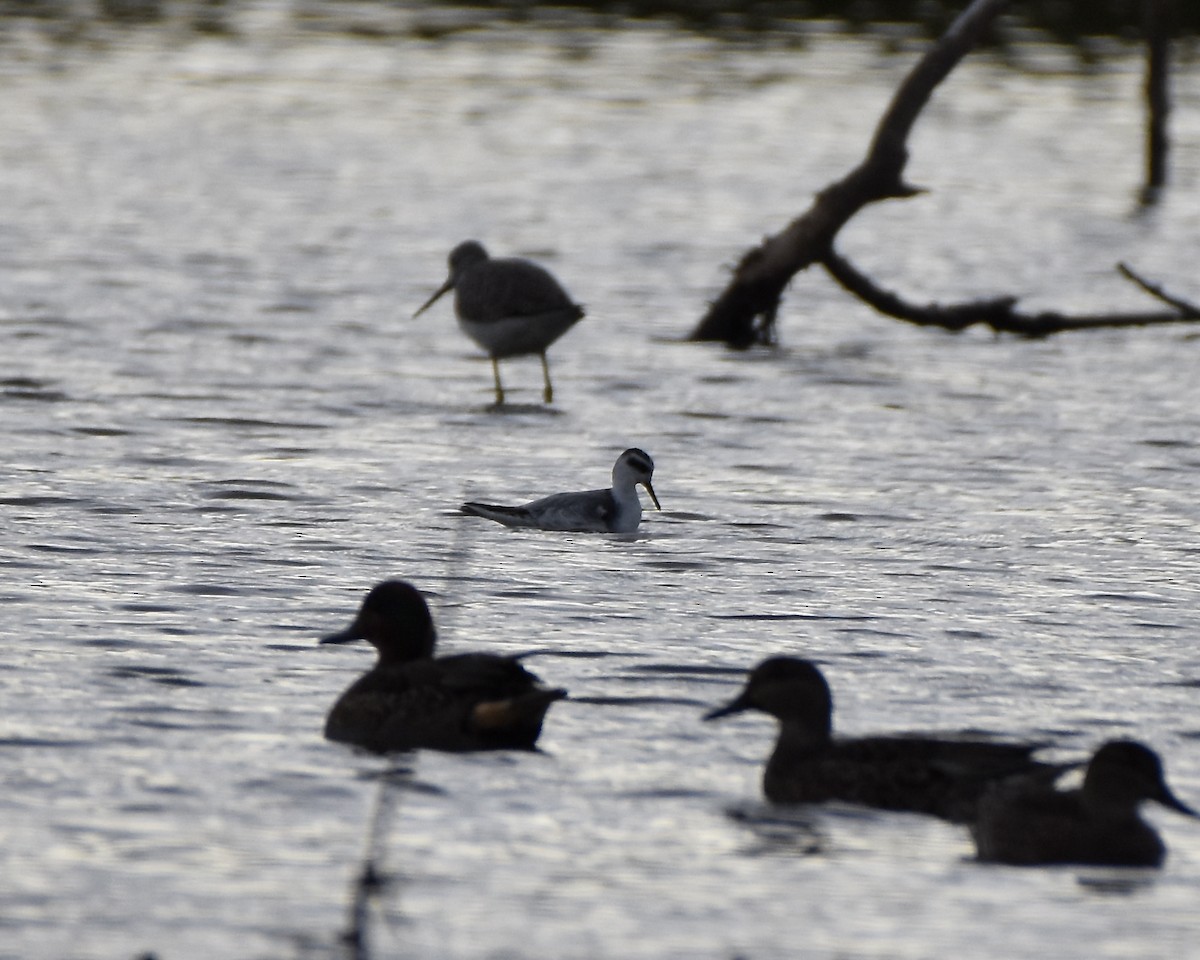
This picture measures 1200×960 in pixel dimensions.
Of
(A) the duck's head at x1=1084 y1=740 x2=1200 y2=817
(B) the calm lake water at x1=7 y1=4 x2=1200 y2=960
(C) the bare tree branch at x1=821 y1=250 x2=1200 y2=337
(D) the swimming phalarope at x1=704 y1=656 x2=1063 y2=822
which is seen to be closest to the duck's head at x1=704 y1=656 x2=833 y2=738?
(D) the swimming phalarope at x1=704 y1=656 x2=1063 y2=822

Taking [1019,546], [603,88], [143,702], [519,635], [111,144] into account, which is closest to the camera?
[143,702]

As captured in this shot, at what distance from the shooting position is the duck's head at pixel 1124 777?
25.3ft

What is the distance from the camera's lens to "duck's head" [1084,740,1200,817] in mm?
7703

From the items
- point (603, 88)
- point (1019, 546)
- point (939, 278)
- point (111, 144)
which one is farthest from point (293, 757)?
point (603, 88)

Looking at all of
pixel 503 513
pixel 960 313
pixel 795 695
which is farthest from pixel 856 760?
pixel 960 313

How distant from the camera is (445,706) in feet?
29.2

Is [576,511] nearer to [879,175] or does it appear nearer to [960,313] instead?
[879,175]

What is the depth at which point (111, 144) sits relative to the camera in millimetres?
35750

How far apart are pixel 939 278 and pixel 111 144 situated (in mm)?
15374

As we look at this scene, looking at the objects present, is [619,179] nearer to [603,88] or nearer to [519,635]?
[603,88]

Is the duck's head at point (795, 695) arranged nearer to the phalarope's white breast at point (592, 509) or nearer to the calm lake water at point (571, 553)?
the calm lake water at point (571, 553)

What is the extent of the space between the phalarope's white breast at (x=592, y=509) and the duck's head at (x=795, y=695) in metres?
4.57

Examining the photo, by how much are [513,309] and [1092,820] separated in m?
10.7

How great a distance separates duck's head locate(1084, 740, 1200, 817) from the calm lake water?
26 cm
